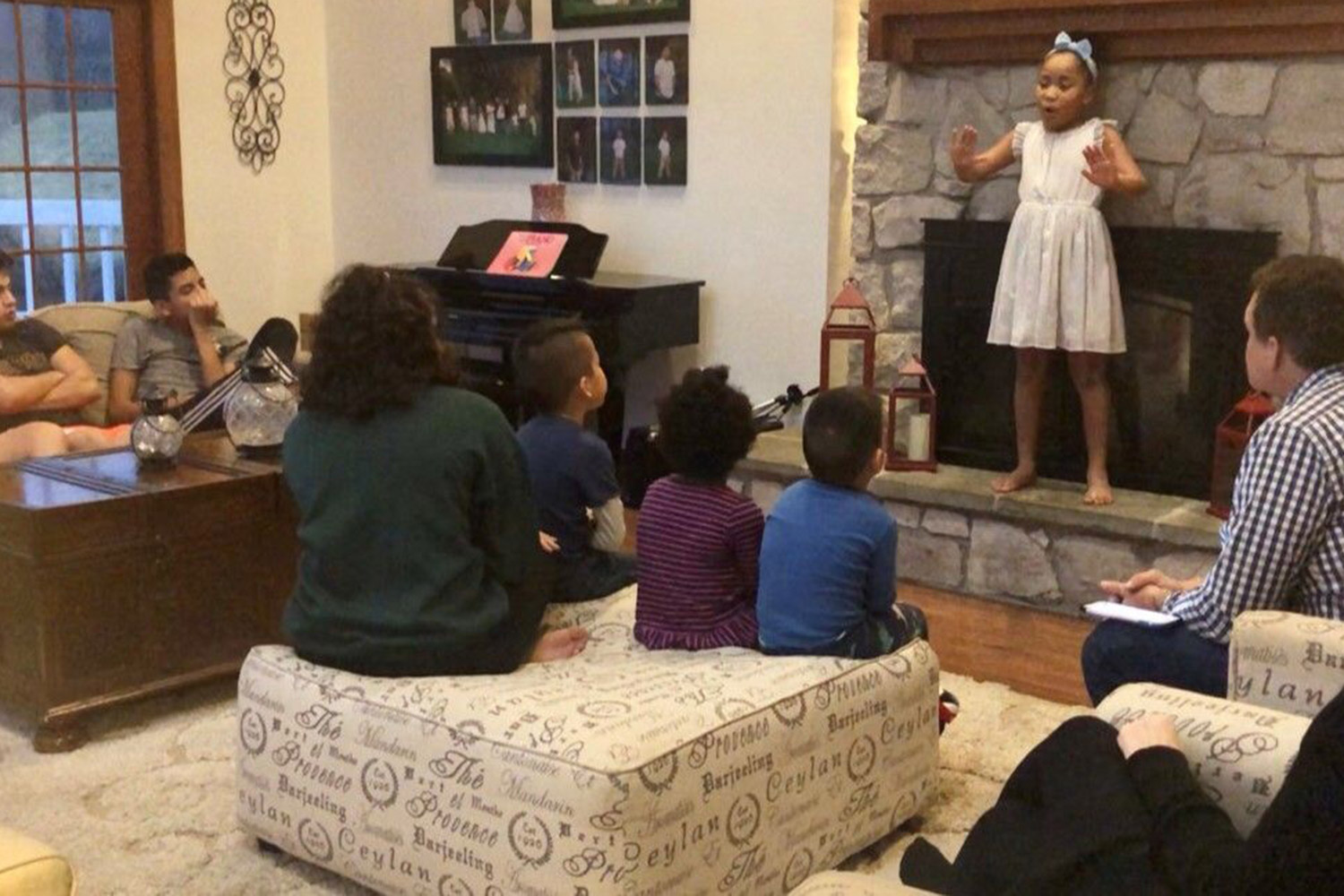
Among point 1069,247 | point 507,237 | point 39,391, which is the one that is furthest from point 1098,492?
point 39,391

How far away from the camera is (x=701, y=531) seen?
277 centimetres

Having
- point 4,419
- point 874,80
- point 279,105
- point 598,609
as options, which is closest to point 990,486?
point 874,80

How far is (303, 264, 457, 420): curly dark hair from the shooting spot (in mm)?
2576

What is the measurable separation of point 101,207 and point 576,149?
77.2 inches

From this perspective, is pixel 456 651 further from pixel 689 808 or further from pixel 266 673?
pixel 689 808

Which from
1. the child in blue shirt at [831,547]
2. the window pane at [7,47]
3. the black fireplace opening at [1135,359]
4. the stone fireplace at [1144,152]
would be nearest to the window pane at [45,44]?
the window pane at [7,47]

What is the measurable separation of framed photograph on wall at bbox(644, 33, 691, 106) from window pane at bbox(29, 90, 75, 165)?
2.31m

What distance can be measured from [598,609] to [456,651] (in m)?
0.53

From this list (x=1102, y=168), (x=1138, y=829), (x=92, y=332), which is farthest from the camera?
(x=92, y=332)

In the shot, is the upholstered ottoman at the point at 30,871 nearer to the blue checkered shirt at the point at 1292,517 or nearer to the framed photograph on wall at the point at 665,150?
the blue checkered shirt at the point at 1292,517

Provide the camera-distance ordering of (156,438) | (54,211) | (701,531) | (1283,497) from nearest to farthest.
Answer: (1283,497) → (701,531) → (156,438) → (54,211)

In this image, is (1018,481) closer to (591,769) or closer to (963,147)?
(963,147)

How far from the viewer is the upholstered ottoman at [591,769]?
7.29 ft

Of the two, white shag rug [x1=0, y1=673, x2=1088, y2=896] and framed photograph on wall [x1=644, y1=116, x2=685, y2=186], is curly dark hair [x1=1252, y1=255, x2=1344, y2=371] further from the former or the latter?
framed photograph on wall [x1=644, y1=116, x2=685, y2=186]
